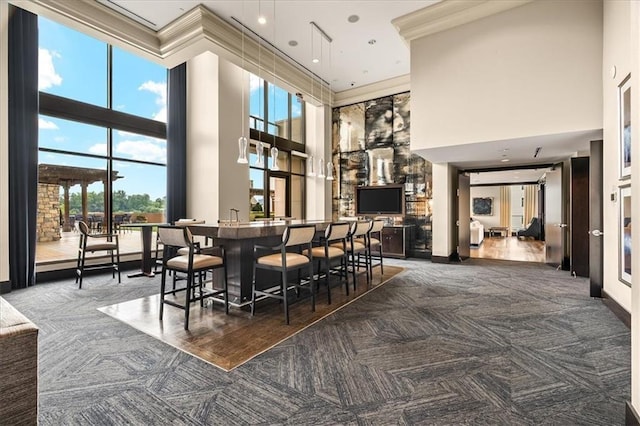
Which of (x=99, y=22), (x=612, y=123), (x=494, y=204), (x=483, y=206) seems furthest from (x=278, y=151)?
(x=494, y=204)

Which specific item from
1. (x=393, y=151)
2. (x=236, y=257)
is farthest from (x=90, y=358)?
(x=393, y=151)

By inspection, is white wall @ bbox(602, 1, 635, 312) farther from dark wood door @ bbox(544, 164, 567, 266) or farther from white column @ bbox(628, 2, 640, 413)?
dark wood door @ bbox(544, 164, 567, 266)

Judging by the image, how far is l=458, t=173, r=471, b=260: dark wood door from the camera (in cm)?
751

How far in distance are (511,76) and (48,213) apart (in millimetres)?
7995

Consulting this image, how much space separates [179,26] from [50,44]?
2270 millimetres

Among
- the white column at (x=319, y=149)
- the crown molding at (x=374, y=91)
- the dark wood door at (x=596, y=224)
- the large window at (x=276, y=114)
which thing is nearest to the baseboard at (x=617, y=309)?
the dark wood door at (x=596, y=224)

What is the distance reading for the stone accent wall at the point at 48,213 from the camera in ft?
16.8

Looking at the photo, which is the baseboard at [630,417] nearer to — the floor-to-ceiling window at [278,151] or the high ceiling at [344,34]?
the high ceiling at [344,34]

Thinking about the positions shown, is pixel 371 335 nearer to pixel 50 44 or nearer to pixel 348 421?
pixel 348 421

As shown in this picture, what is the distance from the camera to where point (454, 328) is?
10.2 ft

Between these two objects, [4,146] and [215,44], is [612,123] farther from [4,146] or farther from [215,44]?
[4,146]

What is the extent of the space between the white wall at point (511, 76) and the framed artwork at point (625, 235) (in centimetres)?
125

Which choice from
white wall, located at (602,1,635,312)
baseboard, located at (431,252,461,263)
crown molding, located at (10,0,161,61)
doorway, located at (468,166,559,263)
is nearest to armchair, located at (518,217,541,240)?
doorway, located at (468,166,559,263)

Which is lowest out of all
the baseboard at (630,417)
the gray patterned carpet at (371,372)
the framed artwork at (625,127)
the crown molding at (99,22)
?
the gray patterned carpet at (371,372)
